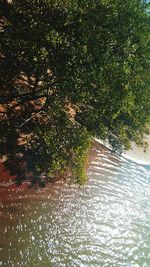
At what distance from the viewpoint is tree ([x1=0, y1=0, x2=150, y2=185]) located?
40.7 ft

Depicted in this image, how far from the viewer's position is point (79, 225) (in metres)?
15.0

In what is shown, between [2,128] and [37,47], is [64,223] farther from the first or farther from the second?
[37,47]

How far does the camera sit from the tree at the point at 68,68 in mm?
12414

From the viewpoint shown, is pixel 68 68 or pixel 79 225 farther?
pixel 79 225

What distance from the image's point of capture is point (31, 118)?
1736cm

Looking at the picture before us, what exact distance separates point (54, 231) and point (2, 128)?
18.1ft

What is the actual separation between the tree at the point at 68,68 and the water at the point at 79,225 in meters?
1.89

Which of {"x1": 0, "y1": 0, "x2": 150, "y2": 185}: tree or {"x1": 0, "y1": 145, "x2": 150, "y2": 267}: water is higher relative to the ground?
{"x1": 0, "y1": 0, "x2": 150, "y2": 185}: tree

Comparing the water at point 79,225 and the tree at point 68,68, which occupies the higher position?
the tree at point 68,68

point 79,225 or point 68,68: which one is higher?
point 68,68

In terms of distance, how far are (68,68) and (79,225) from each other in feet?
23.6

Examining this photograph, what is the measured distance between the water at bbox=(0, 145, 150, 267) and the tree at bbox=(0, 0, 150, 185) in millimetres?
1888

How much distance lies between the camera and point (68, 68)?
1228cm

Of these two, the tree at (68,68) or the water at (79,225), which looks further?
the water at (79,225)
